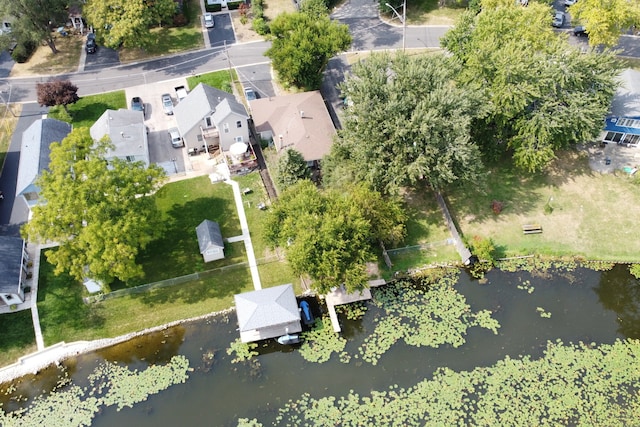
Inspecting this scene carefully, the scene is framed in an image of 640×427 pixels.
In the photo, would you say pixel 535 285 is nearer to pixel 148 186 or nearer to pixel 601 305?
pixel 601 305

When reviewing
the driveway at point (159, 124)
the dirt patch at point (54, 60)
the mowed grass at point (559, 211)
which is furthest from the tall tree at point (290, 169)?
the dirt patch at point (54, 60)

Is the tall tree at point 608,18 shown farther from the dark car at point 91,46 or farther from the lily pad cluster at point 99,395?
the dark car at point 91,46

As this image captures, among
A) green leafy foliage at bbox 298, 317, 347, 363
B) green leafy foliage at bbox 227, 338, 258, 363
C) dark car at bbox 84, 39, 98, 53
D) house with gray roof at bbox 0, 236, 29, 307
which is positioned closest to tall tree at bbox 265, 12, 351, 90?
dark car at bbox 84, 39, 98, 53

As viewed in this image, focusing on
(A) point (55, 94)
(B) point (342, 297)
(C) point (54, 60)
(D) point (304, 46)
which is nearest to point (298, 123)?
(D) point (304, 46)

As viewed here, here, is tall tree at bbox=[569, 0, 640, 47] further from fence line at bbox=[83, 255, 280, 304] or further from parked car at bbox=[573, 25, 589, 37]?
fence line at bbox=[83, 255, 280, 304]

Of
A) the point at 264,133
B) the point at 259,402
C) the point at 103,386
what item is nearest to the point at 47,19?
the point at 264,133

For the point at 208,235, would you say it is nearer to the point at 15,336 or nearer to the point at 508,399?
the point at 15,336
